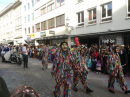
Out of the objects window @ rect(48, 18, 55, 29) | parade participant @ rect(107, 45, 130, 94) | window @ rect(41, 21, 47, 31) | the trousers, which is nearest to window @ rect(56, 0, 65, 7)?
window @ rect(48, 18, 55, 29)

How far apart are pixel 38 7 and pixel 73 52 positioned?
25296mm

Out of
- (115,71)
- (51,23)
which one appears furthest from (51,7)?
(115,71)

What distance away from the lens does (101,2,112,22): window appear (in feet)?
44.0

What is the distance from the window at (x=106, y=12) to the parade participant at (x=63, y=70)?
10.7 meters

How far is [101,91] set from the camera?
5.16m

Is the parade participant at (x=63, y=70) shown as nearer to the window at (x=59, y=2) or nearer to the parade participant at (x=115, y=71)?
the parade participant at (x=115, y=71)

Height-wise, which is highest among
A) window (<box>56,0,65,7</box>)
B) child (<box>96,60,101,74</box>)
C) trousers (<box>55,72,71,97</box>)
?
window (<box>56,0,65,7</box>)

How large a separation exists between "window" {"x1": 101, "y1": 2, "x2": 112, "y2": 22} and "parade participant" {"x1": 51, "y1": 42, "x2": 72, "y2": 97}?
10.7m

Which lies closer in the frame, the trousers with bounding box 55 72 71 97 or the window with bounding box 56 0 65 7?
the trousers with bounding box 55 72 71 97

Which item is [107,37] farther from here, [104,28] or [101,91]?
[101,91]

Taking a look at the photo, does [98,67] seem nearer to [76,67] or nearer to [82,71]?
[82,71]

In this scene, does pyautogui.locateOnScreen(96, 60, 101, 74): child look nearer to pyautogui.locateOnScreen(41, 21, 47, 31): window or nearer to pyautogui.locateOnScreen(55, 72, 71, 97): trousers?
pyautogui.locateOnScreen(55, 72, 71, 97): trousers

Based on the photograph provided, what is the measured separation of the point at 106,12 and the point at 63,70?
1145 cm

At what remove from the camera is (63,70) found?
4082mm
